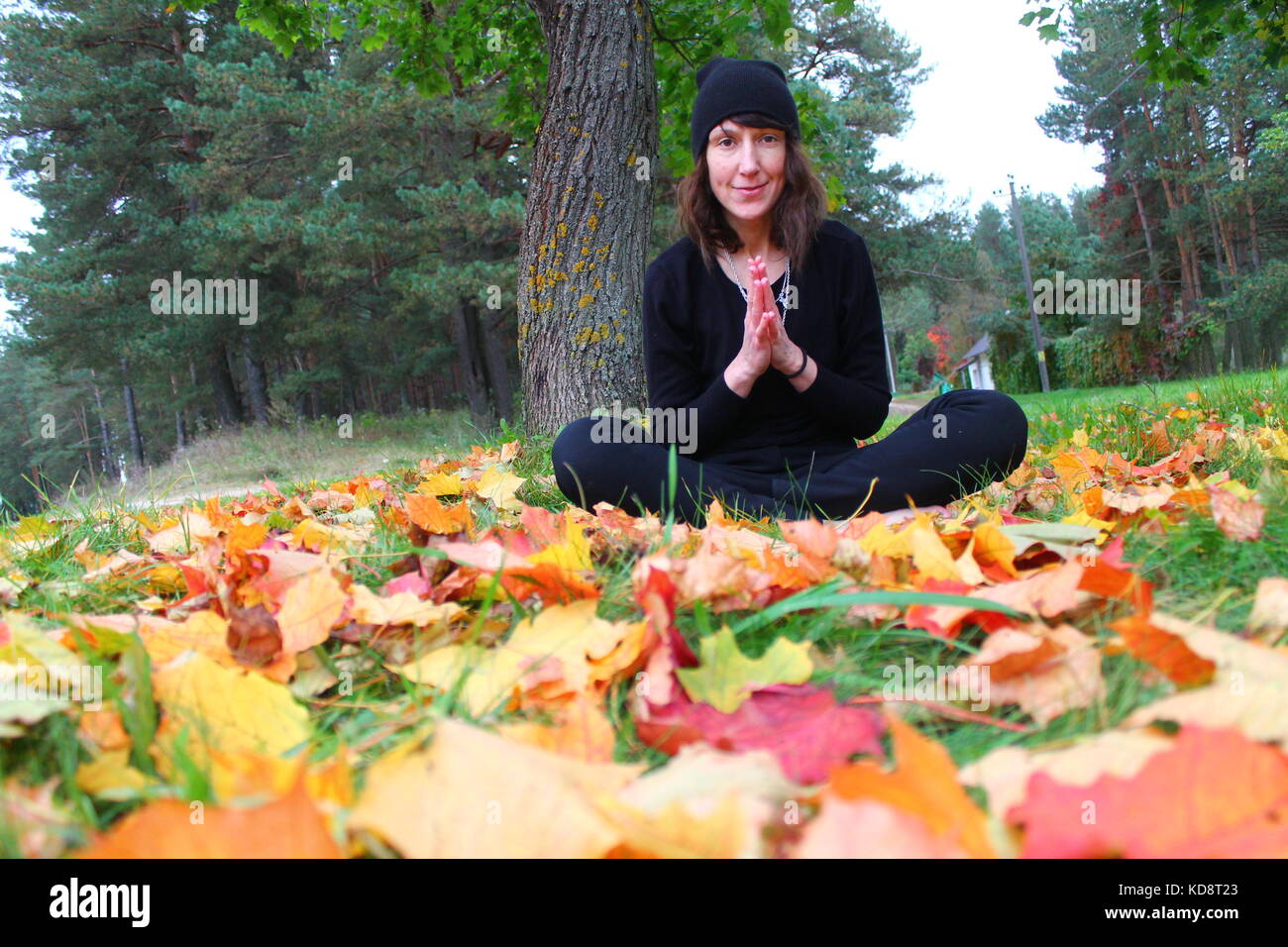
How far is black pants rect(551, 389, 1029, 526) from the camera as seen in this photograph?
2141 millimetres

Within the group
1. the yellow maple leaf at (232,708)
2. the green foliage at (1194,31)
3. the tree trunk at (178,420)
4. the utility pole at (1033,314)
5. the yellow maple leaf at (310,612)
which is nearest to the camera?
the yellow maple leaf at (232,708)

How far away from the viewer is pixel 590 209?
3426 millimetres

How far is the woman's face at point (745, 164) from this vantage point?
7.90ft

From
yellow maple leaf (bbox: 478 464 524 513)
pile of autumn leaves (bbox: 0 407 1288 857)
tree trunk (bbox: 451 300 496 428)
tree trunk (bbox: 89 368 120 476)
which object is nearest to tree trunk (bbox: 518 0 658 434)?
yellow maple leaf (bbox: 478 464 524 513)

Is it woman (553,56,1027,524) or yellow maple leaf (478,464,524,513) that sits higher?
woman (553,56,1027,524)

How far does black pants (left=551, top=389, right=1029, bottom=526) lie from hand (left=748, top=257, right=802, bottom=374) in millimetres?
317

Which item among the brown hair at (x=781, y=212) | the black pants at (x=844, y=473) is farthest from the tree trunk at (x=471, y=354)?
the black pants at (x=844, y=473)

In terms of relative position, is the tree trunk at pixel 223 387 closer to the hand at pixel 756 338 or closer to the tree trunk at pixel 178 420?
the tree trunk at pixel 178 420

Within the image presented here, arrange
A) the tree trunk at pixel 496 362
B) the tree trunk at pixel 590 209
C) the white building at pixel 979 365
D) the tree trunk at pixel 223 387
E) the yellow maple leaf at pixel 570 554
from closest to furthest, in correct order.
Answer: the yellow maple leaf at pixel 570 554 → the tree trunk at pixel 590 209 → the tree trunk at pixel 496 362 → the tree trunk at pixel 223 387 → the white building at pixel 979 365

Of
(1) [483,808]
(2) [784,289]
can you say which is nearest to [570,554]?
(1) [483,808]

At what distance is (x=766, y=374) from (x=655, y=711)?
186cm

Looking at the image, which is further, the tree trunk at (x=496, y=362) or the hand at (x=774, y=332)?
the tree trunk at (x=496, y=362)

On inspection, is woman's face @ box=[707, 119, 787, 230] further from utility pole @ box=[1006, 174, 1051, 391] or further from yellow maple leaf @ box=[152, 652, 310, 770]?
utility pole @ box=[1006, 174, 1051, 391]
